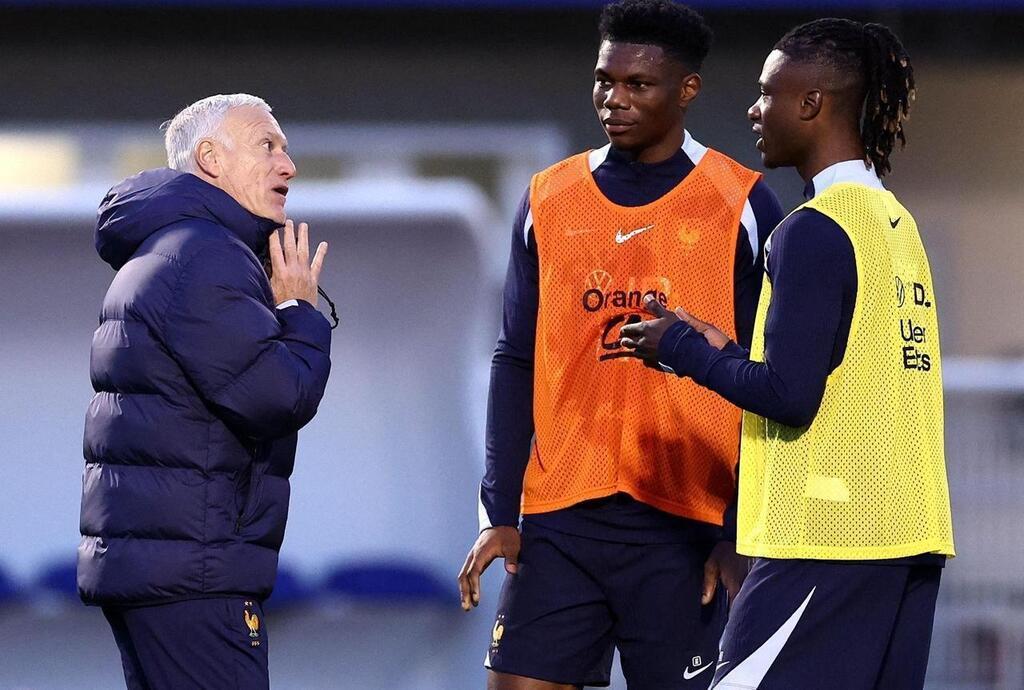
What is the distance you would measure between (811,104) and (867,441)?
0.67m

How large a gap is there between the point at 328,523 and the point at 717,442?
4321 millimetres

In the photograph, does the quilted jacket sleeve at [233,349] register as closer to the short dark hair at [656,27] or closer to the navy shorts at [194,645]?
the navy shorts at [194,645]

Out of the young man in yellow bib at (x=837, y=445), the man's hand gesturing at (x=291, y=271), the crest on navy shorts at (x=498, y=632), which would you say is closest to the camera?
the young man in yellow bib at (x=837, y=445)

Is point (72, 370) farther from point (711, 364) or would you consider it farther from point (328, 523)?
point (711, 364)

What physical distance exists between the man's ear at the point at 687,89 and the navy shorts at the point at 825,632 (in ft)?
3.99

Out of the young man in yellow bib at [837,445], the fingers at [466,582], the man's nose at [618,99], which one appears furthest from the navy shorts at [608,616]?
the man's nose at [618,99]

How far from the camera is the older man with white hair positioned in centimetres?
325

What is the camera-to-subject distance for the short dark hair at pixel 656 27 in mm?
3748

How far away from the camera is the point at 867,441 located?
3.03 metres

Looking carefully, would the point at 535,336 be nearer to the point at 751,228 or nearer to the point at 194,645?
the point at 751,228

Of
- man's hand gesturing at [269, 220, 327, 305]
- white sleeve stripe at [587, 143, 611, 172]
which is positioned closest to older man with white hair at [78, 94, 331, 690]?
man's hand gesturing at [269, 220, 327, 305]

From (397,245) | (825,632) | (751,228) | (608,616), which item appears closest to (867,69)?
(751,228)

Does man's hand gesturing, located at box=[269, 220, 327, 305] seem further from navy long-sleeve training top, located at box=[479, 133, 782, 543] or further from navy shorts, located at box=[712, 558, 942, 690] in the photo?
navy shorts, located at box=[712, 558, 942, 690]

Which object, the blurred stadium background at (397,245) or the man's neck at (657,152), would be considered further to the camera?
the blurred stadium background at (397,245)
